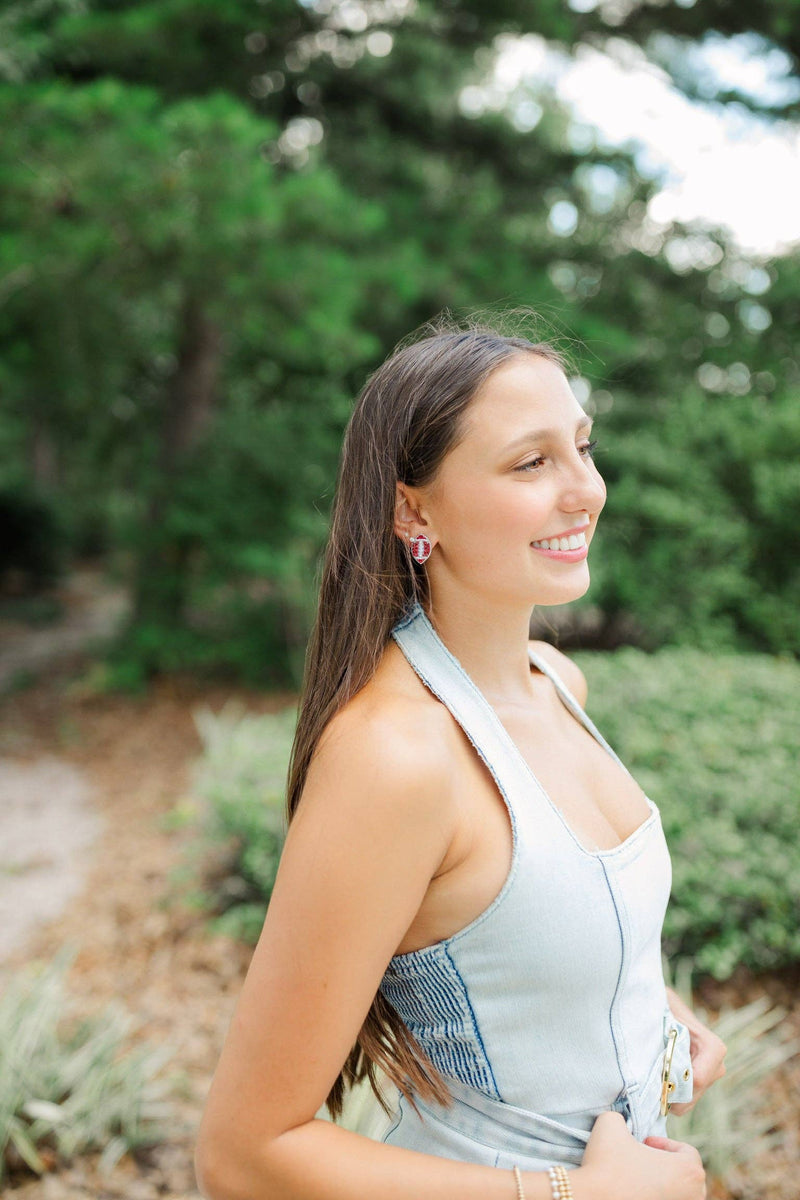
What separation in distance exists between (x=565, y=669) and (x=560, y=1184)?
90 centimetres

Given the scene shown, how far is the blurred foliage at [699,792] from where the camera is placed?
→ 10.4 ft

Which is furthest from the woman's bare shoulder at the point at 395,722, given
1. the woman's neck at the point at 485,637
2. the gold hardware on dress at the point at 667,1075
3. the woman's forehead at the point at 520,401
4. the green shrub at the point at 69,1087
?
the green shrub at the point at 69,1087

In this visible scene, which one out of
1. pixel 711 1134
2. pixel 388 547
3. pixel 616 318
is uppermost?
pixel 616 318

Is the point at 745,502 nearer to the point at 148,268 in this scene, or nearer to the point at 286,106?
the point at 148,268

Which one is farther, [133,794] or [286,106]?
[286,106]

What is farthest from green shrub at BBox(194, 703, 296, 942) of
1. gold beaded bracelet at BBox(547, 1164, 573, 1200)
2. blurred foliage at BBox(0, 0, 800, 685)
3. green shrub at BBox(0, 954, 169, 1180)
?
gold beaded bracelet at BBox(547, 1164, 573, 1200)

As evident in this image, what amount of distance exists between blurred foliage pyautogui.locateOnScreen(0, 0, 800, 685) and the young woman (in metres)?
3.94

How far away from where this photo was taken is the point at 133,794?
6336mm

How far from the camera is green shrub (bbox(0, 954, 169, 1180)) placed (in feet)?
8.46

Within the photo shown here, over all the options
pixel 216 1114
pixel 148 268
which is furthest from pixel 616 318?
pixel 216 1114

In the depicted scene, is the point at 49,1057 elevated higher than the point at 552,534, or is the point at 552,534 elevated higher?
the point at 552,534

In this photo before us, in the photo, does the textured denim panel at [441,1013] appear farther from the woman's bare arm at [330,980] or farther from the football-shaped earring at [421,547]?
the football-shaped earring at [421,547]

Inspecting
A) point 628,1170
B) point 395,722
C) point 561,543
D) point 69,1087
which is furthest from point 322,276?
point 628,1170

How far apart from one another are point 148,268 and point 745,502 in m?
4.39
